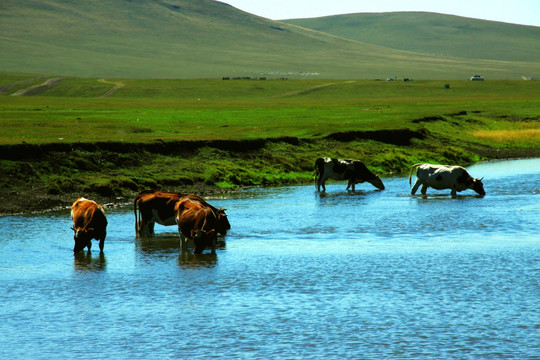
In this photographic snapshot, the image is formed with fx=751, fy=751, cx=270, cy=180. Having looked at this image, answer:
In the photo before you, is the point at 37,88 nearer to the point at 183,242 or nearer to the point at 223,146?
the point at 223,146

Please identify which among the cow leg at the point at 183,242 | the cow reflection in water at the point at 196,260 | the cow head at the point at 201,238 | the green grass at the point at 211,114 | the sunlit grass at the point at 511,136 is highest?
the green grass at the point at 211,114

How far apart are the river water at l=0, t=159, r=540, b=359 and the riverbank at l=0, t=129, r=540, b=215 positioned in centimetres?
441

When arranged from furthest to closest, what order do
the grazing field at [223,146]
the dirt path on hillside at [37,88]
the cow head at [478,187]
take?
the dirt path on hillside at [37,88]
the grazing field at [223,146]
the cow head at [478,187]

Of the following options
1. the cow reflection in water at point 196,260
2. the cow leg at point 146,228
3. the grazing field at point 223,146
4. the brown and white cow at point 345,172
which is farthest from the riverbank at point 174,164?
the cow reflection in water at point 196,260

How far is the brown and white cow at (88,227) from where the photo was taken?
2103cm

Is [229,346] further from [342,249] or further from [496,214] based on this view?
[496,214]

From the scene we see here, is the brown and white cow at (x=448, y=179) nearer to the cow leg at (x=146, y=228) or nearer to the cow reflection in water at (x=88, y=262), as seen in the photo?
the cow leg at (x=146, y=228)

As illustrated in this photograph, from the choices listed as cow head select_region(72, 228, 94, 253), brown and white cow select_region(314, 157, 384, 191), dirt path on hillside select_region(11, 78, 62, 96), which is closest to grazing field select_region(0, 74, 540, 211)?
brown and white cow select_region(314, 157, 384, 191)

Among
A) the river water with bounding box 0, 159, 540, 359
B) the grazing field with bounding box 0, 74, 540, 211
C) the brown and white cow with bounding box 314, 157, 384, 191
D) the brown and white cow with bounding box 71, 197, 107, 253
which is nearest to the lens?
the river water with bounding box 0, 159, 540, 359

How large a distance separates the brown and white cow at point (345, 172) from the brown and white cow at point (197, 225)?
50.8 feet

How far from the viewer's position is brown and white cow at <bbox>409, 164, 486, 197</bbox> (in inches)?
1302

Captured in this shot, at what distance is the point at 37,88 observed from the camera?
14312cm

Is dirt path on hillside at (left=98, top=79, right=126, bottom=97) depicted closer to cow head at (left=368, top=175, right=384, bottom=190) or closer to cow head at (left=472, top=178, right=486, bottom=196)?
cow head at (left=368, top=175, right=384, bottom=190)

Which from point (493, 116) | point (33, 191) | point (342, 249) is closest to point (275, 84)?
point (493, 116)
